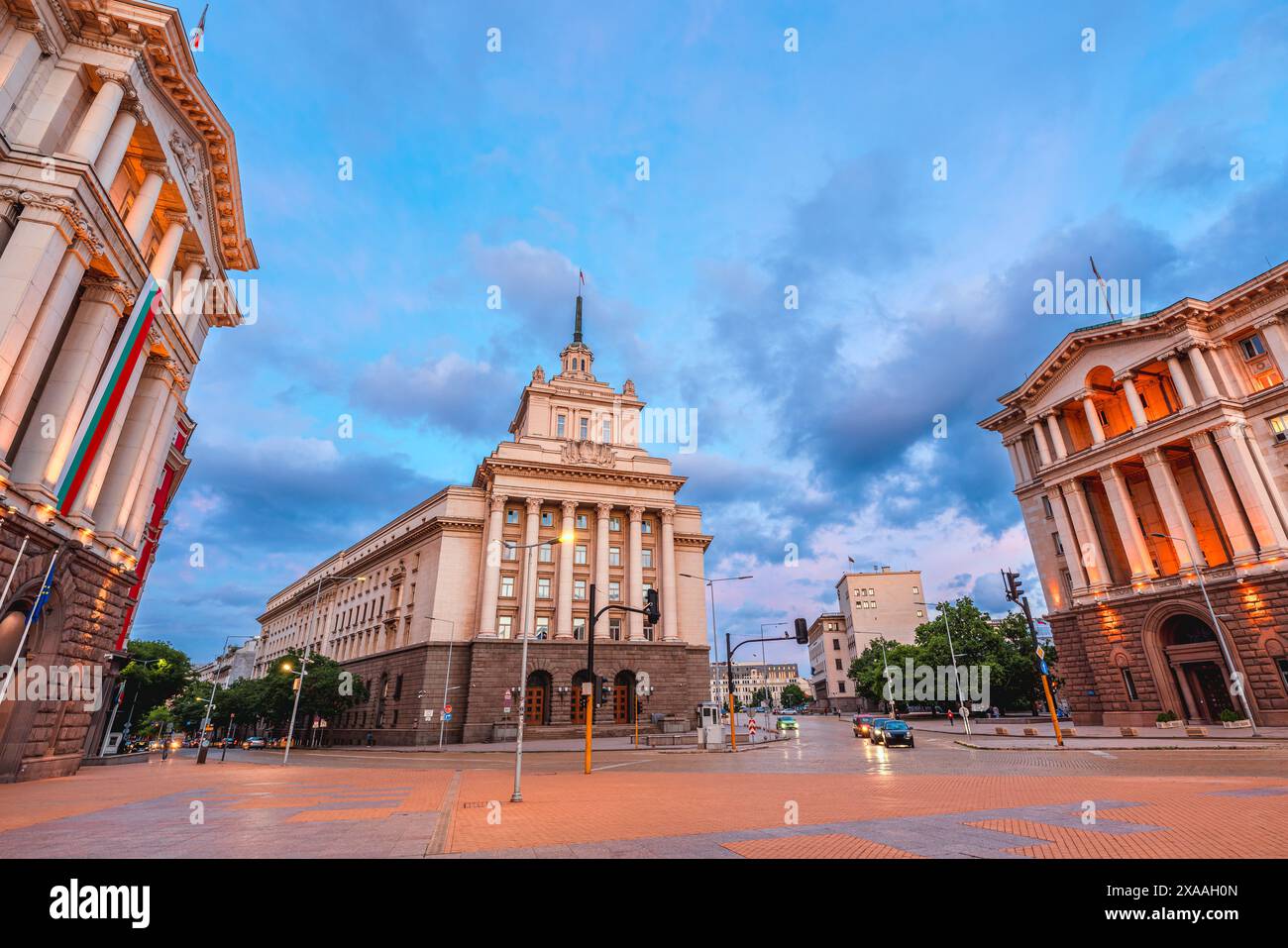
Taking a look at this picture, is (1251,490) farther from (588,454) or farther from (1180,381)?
(588,454)

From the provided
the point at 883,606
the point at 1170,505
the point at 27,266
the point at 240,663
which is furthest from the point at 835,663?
the point at 27,266

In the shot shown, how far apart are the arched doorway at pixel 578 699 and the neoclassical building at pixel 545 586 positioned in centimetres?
15

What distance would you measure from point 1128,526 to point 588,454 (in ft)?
132

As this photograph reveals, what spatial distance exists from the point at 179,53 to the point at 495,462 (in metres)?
32.7

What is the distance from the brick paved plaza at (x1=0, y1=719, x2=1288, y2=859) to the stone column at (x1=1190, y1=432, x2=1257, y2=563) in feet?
58.6

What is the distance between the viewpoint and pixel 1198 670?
114ft

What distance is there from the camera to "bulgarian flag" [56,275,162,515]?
18.4 meters

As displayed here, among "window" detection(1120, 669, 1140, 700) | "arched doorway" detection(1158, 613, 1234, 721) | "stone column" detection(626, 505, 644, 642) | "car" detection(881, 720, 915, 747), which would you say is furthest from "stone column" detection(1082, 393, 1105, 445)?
"stone column" detection(626, 505, 644, 642)

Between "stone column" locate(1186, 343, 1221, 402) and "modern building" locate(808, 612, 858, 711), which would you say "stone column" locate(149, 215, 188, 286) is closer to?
"stone column" locate(1186, 343, 1221, 402)

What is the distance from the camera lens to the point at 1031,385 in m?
45.1

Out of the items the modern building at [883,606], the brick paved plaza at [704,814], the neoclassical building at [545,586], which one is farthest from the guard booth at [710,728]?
the modern building at [883,606]
